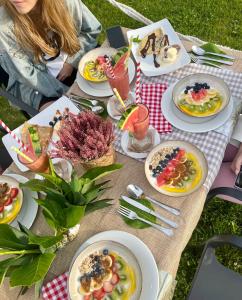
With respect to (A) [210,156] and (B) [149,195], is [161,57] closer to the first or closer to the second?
(A) [210,156]

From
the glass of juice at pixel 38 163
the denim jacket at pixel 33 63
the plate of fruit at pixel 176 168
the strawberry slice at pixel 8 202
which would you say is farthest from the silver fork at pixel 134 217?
the denim jacket at pixel 33 63

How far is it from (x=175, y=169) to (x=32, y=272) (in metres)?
0.69

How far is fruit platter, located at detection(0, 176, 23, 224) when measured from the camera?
1.52 meters

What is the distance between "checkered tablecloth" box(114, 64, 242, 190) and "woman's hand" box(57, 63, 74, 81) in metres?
0.64

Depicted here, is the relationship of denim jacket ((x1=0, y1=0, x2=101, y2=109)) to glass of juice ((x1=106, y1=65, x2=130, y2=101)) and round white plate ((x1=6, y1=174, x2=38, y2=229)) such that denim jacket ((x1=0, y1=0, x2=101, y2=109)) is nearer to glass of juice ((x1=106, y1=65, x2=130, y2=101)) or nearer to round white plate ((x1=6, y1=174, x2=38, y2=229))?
glass of juice ((x1=106, y1=65, x2=130, y2=101))

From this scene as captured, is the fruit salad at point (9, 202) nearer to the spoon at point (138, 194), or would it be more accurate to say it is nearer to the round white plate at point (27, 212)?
the round white plate at point (27, 212)

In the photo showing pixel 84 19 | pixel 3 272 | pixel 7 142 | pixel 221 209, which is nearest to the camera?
pixel 3 272

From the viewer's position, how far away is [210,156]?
1510 mm

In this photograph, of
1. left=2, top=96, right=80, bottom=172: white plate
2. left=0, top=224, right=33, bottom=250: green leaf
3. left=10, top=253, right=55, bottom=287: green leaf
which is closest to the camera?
left=10, top=253, right=55, bottom=287: green leaf

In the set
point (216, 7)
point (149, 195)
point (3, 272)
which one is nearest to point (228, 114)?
point (149, 195)

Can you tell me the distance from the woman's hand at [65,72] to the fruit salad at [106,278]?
4.18 feet

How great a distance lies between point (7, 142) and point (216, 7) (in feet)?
8.42

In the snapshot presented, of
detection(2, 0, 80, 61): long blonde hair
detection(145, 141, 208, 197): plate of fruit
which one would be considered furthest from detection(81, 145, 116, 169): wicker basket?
detection(2, 0, 80, 61): long blonde hair

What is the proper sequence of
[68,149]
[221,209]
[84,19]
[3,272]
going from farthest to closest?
[221,209] < [84,19] < [68,149] < [3,272]
